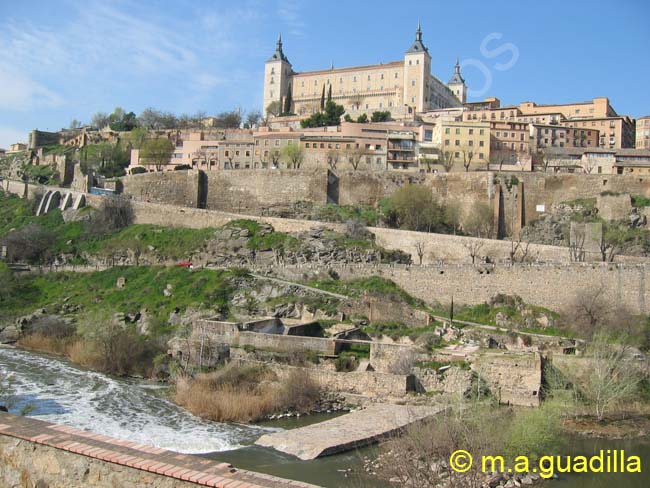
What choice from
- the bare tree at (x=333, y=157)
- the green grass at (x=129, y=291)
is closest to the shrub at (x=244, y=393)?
the green grass at (x=129, y=291)

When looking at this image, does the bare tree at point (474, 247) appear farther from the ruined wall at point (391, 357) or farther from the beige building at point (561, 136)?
the beige building at point (561, 136)

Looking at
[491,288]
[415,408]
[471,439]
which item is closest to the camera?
[471,439]

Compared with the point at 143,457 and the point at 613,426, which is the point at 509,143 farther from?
the point at 143,457

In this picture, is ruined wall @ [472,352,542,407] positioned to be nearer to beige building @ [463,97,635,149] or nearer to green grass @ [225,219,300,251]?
green grass @ [225,219,300,251]

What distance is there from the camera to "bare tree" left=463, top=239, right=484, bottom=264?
130 ft

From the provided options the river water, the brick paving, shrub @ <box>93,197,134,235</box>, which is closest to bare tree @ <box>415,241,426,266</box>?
the river water

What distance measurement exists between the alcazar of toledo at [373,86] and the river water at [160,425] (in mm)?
54857

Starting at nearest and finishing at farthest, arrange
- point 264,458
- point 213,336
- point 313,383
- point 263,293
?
point 264,458, point 313,383, point 213,336, point 263,293

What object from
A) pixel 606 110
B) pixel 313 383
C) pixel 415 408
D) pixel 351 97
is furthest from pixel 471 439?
pixel 351 97

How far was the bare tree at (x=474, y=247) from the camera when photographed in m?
39.5

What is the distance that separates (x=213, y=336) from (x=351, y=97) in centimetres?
6137

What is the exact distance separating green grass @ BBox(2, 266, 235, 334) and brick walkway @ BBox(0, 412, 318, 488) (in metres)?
23.7

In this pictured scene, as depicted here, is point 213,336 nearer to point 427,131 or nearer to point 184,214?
point 184,214

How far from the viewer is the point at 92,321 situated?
3469 centimetres
